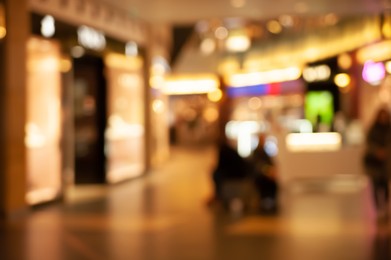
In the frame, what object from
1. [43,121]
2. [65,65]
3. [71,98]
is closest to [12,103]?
[43,121]

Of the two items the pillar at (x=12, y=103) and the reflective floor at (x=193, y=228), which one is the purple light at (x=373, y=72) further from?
the pillar at (x=12, y=103)

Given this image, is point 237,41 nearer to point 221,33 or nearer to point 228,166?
point 221,33

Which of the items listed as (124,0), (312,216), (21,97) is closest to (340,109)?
(124,0)

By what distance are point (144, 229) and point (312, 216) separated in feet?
7.67

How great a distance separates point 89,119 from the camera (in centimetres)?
1252

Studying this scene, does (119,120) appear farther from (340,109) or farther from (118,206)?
(340,109)

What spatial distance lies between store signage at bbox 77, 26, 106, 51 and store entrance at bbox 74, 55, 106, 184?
0.58 m

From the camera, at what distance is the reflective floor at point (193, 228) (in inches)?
248

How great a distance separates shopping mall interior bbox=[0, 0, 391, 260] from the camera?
23.1 ft

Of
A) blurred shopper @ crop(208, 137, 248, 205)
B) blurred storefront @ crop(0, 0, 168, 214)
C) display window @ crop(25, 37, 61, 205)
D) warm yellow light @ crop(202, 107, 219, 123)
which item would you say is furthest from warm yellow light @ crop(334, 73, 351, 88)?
warm yellow light @ crop(202, 107, 219, 123)

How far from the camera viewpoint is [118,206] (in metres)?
9.66

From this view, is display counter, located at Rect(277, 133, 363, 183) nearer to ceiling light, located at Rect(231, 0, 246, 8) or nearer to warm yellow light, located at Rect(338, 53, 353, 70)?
ceiling light, located at Rect(231, 0, 246, 8)

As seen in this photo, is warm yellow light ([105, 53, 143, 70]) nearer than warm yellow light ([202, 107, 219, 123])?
Yes

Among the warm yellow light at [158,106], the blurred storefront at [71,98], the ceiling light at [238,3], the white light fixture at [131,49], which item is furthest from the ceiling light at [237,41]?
the ceiling light at [238,3]
